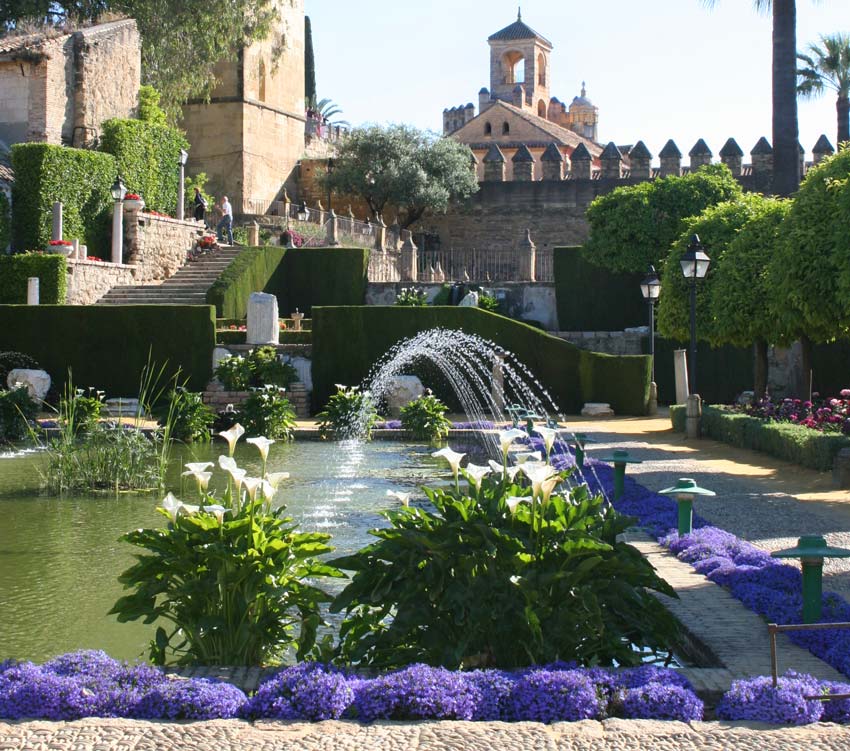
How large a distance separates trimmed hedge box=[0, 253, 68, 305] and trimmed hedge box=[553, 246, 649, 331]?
522 inches

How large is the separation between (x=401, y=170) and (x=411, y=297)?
14832 mm

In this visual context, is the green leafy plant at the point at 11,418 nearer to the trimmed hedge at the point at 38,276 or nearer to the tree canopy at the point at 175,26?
the trimmed hedge at the point at 38,276

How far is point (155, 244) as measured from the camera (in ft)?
106

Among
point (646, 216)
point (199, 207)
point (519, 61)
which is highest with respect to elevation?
point (519, 61)

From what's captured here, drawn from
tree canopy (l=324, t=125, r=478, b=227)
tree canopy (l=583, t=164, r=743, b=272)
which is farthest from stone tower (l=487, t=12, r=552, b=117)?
tree canopy (l=583, t=164, r=743, b=272)

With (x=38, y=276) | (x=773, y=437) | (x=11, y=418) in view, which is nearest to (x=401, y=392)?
(x=11, y=418)

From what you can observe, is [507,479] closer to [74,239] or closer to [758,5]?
[758,5]

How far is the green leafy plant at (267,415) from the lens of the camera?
18328 millimetres

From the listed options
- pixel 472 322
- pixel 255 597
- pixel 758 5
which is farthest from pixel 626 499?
pixel 758 5

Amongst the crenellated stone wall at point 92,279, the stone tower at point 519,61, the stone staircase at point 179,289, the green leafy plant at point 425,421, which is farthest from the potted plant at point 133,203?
the stone tower at point 519,61

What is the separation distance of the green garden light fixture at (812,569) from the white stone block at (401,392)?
54.6 feet

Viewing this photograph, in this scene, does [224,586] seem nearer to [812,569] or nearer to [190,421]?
[812,569]

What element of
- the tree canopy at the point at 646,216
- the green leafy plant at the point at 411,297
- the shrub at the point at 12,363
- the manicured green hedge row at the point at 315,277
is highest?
the tree canopy at the point at 646,216

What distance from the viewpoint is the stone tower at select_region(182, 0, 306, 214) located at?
44.1 meters
